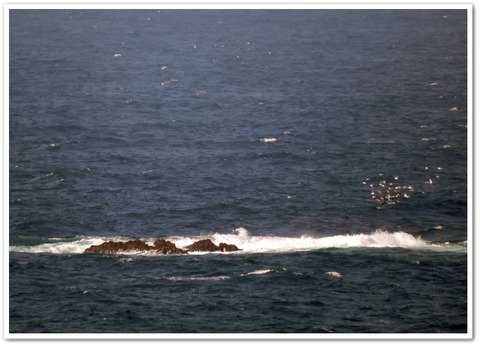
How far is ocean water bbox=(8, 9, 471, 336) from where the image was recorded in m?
48.8

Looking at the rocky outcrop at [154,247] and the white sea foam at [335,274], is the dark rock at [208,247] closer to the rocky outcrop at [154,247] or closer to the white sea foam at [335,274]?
the rocky outcrop at [154,247]

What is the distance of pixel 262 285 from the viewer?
50781 mm

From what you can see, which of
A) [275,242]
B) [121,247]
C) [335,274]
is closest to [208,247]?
[275,242]

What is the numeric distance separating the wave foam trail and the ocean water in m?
0.12

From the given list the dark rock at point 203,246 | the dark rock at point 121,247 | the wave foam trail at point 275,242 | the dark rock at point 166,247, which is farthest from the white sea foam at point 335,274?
the dark rock at point 121,247

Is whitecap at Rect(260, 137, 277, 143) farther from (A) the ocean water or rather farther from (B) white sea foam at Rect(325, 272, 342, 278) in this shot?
(B) white sea foam at Rect(325, 272, 342, 278)

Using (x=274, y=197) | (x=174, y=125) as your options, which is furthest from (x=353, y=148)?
(x=174, y=125)

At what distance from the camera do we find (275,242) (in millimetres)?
57469

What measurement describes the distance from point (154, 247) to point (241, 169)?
10.1 m

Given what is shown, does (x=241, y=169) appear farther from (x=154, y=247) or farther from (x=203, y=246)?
(x=154, y=247)

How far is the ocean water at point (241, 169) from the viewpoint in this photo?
4875 cm

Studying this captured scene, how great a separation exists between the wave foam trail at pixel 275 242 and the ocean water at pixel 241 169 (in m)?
0.12
